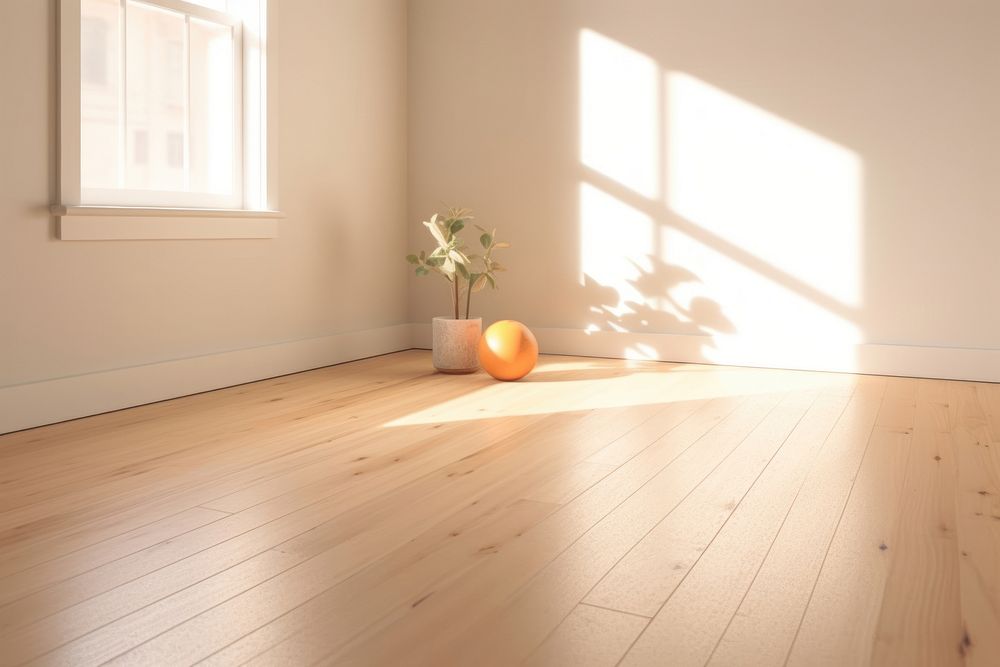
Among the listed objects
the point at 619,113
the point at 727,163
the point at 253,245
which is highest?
the point at 619,113

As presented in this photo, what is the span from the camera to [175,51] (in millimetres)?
3531

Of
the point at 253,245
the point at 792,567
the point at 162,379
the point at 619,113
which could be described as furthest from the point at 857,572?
the point at 619,113

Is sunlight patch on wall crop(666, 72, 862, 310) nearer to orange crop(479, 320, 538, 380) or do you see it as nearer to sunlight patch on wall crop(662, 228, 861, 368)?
sunlight patch on wall crop(662, 228, 861, 368)

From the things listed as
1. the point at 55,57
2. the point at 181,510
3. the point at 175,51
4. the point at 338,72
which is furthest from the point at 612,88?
the point at 181,510

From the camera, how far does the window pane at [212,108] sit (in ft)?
12.0

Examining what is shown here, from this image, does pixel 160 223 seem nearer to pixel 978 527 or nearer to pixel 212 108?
pixel 212 108

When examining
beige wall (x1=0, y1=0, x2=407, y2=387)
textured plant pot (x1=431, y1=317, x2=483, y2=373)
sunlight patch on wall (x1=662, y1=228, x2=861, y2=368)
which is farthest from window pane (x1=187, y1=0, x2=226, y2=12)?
sunlight patch on wall (x1=662, y1=228, x2=861, y2=368)

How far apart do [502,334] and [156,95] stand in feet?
5.45

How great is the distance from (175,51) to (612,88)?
6.93 ft

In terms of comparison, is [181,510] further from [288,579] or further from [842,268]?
[842,268]

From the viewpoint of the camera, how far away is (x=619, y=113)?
14.9ft

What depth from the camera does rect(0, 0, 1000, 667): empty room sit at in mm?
1543

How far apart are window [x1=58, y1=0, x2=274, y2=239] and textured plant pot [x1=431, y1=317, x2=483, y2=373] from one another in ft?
3.16

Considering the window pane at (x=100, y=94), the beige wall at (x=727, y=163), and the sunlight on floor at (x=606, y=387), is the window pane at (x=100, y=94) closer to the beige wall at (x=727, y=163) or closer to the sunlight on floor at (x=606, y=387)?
the sunlight on floor at (x=606, y=387)
